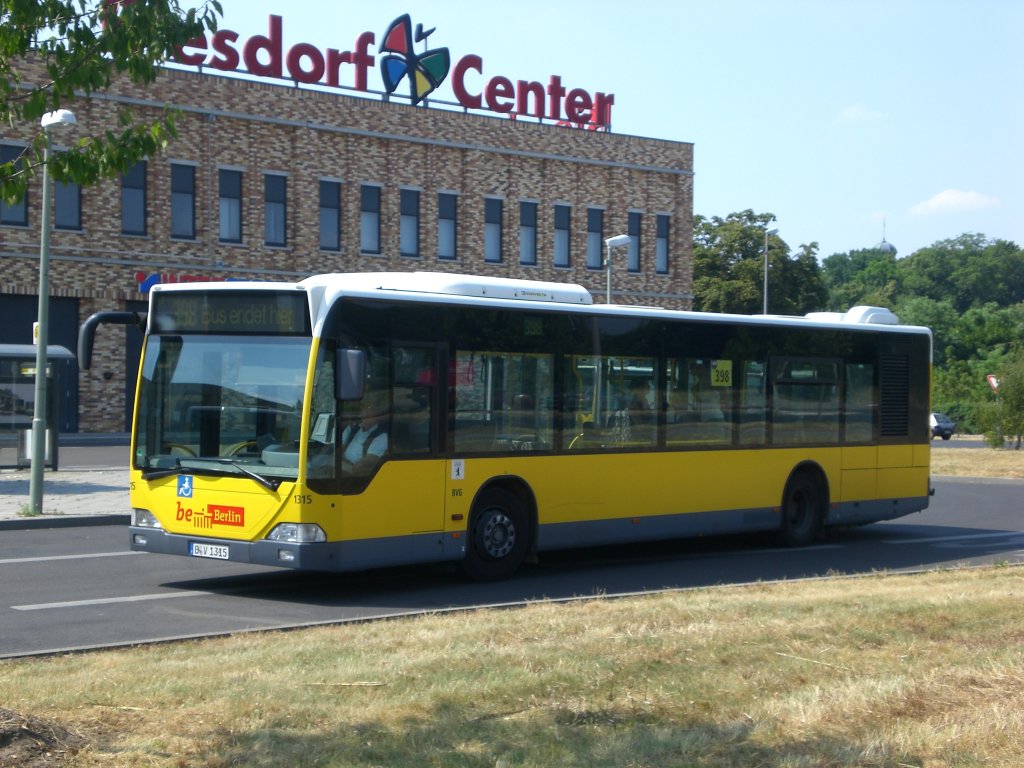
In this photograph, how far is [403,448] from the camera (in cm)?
1282

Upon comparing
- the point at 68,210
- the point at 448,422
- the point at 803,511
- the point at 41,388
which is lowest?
the point at 803,511

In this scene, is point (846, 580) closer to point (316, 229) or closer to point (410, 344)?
point (410, 344)

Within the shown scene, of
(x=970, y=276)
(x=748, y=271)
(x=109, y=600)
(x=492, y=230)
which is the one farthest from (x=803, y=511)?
(x=970, y=276)

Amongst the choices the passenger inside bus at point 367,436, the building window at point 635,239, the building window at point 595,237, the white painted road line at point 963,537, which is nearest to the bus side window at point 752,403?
the white painted road line at point 963,537

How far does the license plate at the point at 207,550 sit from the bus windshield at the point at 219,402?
660mm

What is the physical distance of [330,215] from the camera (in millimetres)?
47875

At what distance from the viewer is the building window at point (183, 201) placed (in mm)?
44531

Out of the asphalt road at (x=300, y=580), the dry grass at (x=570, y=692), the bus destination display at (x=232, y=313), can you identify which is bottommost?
the asphalt road at (x=300, y=580)

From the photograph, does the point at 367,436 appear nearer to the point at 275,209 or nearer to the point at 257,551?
the point at 257,551

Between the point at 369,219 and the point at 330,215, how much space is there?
1523mm

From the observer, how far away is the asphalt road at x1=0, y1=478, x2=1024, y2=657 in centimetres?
1095

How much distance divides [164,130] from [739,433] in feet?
32.6

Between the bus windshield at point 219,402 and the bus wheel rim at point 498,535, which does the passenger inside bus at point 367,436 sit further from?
the bus wheel rim at point 498,535

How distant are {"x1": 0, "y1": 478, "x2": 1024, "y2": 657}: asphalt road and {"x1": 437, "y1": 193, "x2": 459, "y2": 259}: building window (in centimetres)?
3219
